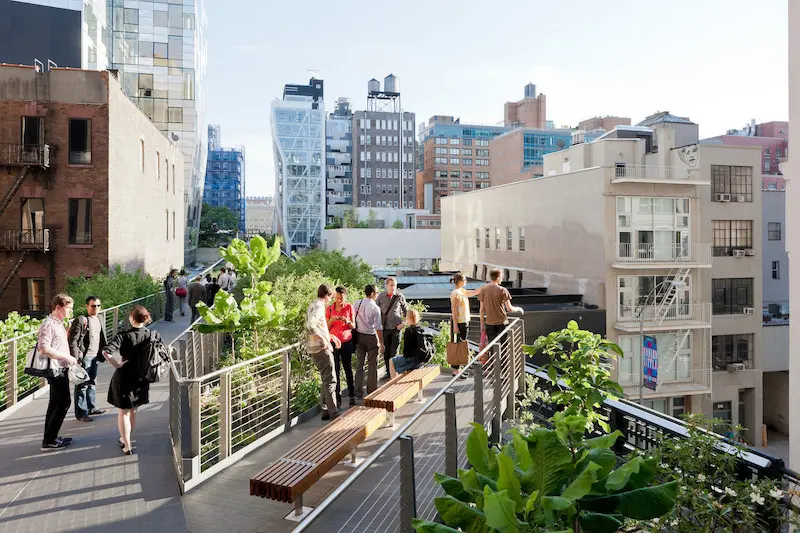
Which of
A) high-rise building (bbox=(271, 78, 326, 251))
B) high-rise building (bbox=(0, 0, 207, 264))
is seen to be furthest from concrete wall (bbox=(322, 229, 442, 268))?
high-rise building (bbox=(271, 78, 326, 251))

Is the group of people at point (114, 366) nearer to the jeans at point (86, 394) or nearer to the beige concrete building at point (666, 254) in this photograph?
the jeans at point (86, 394)

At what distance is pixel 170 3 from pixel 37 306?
42.9 m

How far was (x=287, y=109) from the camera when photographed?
4545 inches

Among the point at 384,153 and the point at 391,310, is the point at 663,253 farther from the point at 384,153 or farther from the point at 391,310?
the point at 384,153

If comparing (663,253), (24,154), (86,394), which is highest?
(24,154)

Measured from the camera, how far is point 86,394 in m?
10.7

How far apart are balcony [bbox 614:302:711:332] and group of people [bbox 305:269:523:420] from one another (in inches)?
1145

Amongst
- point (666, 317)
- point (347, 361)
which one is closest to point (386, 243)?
point (666, 317)

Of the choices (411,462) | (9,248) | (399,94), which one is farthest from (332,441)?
(399,94)

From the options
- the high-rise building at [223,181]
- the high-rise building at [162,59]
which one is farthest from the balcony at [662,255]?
the high-rise building at [223,181]

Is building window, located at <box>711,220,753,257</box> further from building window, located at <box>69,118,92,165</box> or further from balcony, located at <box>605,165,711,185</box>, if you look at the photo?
building window, located at <box>69,118,92,165</box>

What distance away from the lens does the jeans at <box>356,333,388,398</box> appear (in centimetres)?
1059

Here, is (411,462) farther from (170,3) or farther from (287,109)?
(287,109)

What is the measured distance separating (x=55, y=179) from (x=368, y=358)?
951 inches
